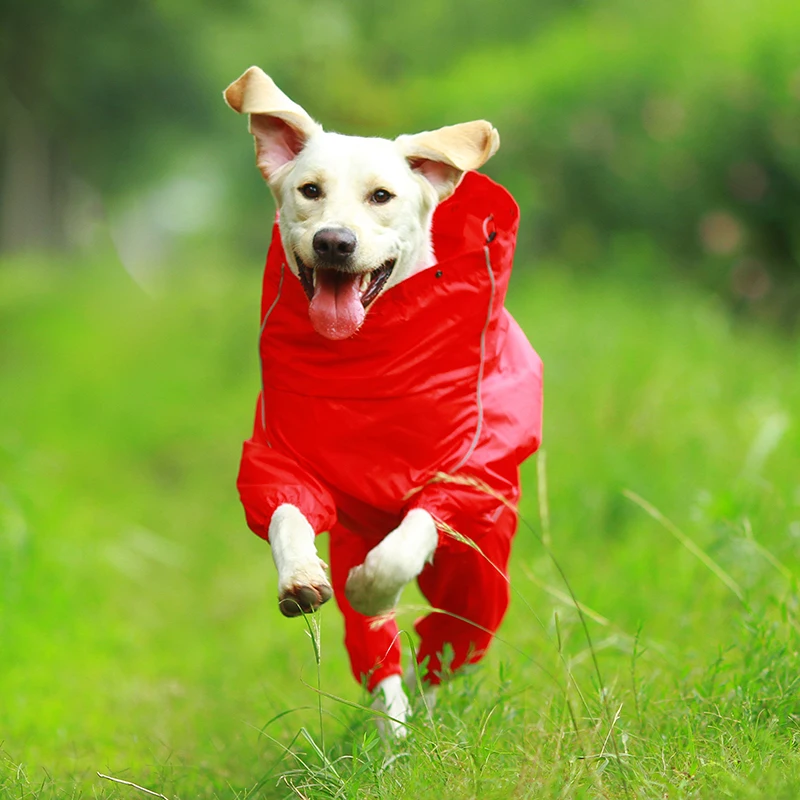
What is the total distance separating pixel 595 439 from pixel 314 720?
342cm

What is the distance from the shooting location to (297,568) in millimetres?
Answer: 3051

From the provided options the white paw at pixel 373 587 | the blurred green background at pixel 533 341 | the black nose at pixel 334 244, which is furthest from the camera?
the blurred green background at pixel 533 341

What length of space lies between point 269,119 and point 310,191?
334mm

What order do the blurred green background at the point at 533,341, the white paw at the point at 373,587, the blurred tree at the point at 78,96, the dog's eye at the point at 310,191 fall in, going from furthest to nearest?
the blurred tree at the point at 78,96 → the blurred green background at the point at 533,341 → the dog's eye at the point at 310,191 → the white paw at the point at 373,587

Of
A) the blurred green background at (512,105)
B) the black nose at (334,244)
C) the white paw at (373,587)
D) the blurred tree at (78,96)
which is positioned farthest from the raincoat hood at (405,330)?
the blurred tree at (78,96)

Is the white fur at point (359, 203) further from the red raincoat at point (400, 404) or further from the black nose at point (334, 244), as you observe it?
the red raincoat at point (400, 404)

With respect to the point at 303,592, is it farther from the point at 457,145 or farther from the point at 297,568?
the point at 457,145

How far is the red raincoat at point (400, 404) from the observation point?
136 inches

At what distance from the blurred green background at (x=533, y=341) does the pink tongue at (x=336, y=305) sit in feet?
2.93

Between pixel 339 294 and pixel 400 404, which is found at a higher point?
pixel 339 294

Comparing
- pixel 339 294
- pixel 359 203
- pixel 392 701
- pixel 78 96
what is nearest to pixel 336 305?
pixel 339 294

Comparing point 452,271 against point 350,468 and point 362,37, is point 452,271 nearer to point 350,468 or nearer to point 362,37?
point 350,468

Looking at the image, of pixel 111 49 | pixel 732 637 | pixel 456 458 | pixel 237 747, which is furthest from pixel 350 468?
pixel 111 49

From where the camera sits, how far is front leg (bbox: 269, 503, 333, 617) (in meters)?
3.00
